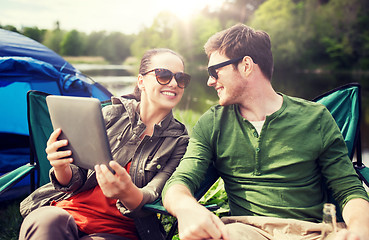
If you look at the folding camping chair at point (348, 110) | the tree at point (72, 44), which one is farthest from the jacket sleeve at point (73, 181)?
the tree at point (72, 44)

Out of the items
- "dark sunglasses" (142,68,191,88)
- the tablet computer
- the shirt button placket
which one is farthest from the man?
the tablet computer

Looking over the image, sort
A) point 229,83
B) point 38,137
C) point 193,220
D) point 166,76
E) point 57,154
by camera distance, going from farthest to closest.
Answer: point 38,137, point 166,76, point 229,83, point 57,154, point 193,220

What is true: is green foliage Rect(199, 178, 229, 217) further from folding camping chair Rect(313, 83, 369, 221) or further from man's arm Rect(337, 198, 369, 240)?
man's arm Rect(337, 198, 369, 240)

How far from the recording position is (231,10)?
73500mm

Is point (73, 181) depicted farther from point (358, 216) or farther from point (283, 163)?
point (358, 216)

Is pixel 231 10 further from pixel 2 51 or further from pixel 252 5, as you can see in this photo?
pixel 2 51

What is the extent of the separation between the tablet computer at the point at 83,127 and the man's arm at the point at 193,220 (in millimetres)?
401

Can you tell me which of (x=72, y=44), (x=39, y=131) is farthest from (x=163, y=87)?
(x=72, y=44)

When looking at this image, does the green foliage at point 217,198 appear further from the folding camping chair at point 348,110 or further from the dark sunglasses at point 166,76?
the dark sunglasses at point 166,76

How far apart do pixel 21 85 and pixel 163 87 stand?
2400 mm

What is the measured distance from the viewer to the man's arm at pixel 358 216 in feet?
4.93

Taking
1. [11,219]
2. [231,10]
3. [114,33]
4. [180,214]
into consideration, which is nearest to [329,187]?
[180,214]

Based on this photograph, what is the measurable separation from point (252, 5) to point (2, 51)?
77.9m

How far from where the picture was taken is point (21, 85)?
3863 millimetres
